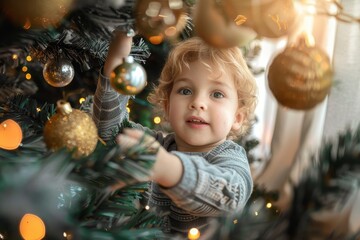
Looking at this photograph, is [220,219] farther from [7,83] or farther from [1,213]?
[7,83]

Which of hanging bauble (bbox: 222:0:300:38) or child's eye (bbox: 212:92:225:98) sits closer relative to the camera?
hanging bauble (bbox: 222:0:300:38)

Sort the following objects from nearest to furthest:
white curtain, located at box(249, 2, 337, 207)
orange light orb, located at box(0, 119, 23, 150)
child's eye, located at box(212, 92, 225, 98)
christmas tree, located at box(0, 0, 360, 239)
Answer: christmas tree, located at box(0, 0, 360, 239) < orange light orb, located at box(0, 119, 23, 150) < child's eye, located at box(212, 92, 225, 98) < white curtain, located at box(249, 2, 337, 207)

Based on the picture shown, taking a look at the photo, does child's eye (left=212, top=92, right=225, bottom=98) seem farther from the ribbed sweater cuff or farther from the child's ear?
the ribbed sweater cuff

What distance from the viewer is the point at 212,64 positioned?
2.19 feet

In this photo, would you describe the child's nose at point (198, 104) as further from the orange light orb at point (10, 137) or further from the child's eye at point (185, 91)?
the orange light orb at point (10, 137)

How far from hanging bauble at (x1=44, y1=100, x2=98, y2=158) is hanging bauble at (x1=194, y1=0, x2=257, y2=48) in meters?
0.13

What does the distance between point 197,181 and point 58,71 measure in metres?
0.29

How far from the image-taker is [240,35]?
351mm

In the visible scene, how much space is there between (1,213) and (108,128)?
1.34 feet

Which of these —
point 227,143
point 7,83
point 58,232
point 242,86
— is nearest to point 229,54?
point 242,86

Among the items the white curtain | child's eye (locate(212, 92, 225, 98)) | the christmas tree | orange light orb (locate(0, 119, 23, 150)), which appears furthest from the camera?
the white curtain

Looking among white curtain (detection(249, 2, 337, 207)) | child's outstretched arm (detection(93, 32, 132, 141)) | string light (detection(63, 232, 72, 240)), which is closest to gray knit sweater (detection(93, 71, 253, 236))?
child's outstretched arm (detection(93, 32, 132, 141))

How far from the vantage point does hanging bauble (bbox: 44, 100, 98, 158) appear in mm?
375

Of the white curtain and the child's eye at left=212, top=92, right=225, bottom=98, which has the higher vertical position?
the child's eye at left=212, top=92, right=225, bottom=98
